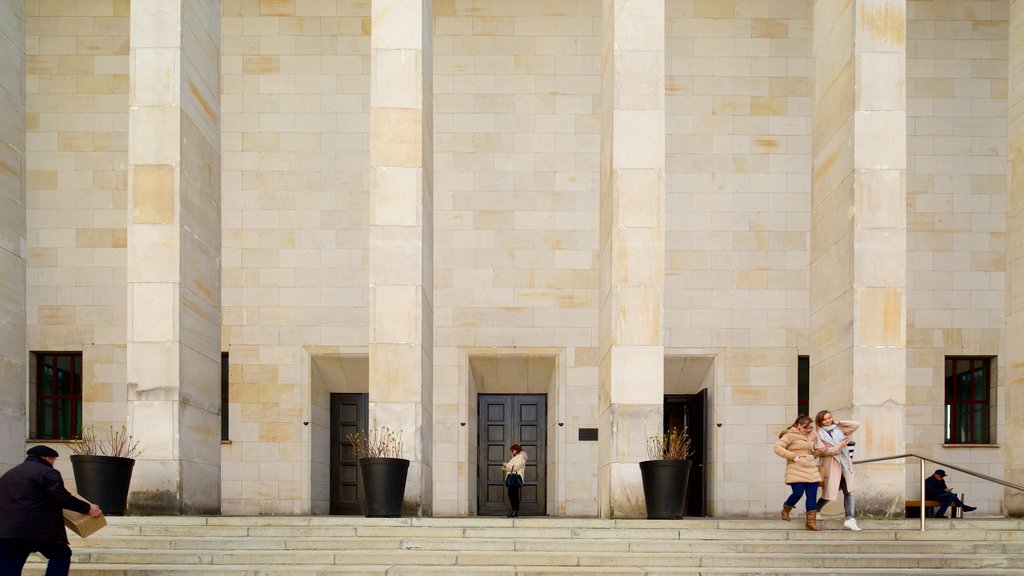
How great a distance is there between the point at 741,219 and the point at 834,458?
27.4 feet

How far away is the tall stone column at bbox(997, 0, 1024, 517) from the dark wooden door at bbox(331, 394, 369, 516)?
40.2 feet

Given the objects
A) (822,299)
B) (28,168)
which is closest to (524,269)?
(822,299)

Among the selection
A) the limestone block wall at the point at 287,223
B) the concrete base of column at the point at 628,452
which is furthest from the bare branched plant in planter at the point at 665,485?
the limestone block wall at the point at 287,223

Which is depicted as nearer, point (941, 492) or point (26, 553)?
point (26, 553)

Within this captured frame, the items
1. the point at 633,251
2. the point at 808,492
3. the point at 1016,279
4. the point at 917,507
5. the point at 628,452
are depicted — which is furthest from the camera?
the point at 917,507

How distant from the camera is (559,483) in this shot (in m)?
20.5

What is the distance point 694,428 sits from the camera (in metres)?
21.6

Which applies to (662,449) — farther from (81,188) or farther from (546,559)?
(81,188)

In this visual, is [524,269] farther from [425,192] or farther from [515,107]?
[425,192]

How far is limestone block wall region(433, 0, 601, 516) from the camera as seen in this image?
2053 cm

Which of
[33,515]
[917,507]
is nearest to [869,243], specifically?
[917,507]

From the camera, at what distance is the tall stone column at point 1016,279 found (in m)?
15.3

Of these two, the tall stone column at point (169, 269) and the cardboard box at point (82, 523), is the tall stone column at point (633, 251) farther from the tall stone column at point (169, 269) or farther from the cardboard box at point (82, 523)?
the cardboard box at point (82, 523)

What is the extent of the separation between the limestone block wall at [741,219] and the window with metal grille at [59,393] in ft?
39.1
